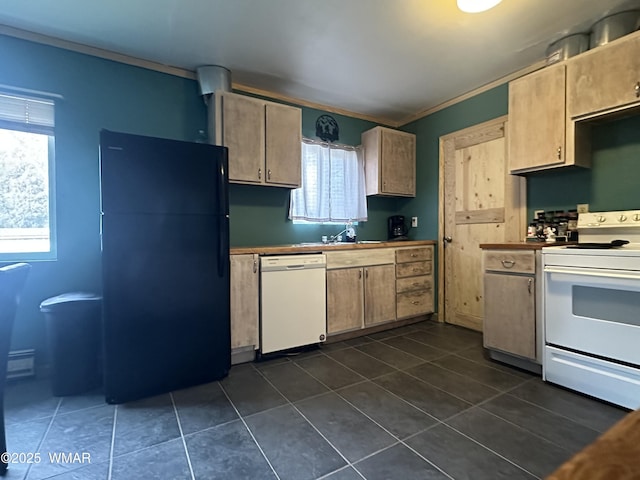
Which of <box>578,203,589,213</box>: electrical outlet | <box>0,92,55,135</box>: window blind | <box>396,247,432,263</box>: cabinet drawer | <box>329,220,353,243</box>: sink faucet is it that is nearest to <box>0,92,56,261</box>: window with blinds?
<box>0,92,55,135</box>: window blind

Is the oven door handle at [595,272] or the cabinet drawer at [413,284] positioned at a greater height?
the oven door handle at [595,272]

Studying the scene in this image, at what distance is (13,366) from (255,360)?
1.69 meters

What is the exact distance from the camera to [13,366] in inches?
89.7

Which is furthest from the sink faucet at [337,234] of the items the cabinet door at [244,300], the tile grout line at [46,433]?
the tile grout line at [46,433]

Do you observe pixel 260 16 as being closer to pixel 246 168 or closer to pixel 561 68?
pixel 246 168

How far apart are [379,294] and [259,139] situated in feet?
6.27

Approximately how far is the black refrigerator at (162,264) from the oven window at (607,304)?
233 centimetres

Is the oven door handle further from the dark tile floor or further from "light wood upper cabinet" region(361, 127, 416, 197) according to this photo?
"light wood upper cabinet" region(361, 127, 416, 197)

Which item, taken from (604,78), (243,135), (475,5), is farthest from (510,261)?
(243,135)

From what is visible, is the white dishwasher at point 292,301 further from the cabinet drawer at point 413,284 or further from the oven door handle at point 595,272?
the oven door handle at point 595,272

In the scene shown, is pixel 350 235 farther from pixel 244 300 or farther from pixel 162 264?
pixel 162 264

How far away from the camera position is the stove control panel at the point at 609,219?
2.18 metres

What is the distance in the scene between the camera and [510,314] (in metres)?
2.45

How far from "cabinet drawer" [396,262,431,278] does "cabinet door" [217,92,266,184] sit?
5.66 feet
